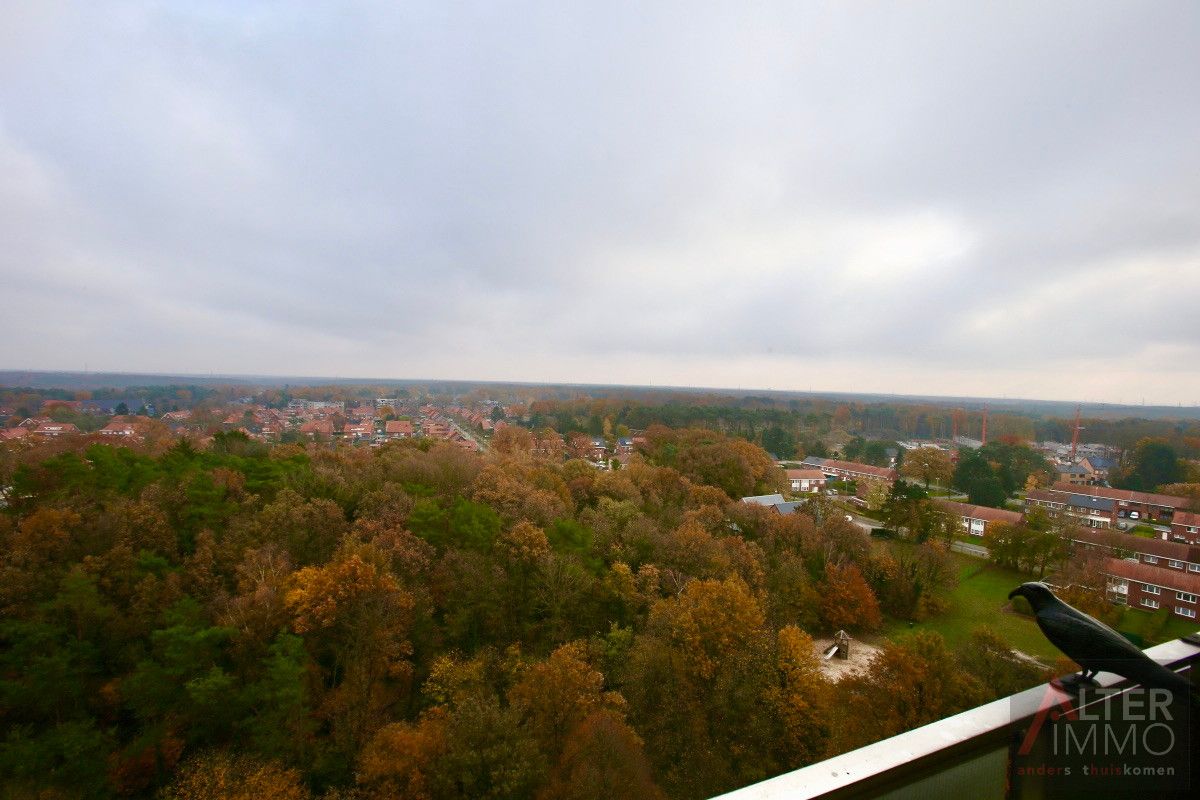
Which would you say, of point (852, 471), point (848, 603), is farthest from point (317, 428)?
point (852, 471)

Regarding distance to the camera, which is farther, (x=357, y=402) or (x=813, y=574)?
(x=357, y=402)

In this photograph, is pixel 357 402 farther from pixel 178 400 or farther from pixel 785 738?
pixel 785 738

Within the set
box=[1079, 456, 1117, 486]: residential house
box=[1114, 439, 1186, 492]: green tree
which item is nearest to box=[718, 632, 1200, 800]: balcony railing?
box=[1114, 439, 1186, 492]: green tree

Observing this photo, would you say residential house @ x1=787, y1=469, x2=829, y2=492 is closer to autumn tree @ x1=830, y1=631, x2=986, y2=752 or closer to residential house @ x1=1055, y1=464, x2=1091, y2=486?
residential house @ x1=1055, y1=464, x2=1091, y2=486

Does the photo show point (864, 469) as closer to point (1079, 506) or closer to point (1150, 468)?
point (1079, 506)

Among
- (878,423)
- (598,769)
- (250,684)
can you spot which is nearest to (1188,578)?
(598,769)
